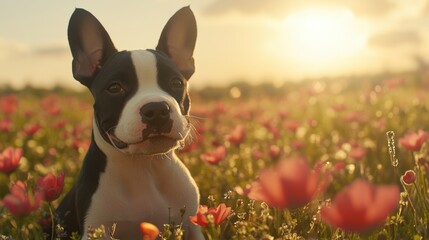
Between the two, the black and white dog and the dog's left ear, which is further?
the dog's left ear

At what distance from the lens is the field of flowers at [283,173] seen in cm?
198

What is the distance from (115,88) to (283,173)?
78.9 inches

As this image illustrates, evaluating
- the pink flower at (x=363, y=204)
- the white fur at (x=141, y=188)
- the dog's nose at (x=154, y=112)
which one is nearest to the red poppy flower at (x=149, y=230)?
the pink flower at (x=363, y=204)

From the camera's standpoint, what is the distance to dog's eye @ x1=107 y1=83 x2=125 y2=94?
3.77 meters

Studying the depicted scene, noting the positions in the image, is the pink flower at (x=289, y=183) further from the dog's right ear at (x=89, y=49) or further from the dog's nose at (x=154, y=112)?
the dog's right ear at (x=89, y=49)

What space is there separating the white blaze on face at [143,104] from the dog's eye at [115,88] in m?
0.11

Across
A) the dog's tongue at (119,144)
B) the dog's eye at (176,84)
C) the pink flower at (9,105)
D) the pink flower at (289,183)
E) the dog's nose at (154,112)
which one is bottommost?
the pink flower at (9,105)

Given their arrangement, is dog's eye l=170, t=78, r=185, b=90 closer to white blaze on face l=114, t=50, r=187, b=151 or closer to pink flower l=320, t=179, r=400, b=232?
white blaze on face l=114, t=50, r=187, b=151

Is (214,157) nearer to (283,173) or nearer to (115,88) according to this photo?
(115,88)

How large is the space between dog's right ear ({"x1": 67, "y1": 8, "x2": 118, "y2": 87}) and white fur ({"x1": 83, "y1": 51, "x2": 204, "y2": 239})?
0.42 metres

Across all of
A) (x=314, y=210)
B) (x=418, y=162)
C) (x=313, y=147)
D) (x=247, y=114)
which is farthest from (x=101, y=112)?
(x=247, y=114)

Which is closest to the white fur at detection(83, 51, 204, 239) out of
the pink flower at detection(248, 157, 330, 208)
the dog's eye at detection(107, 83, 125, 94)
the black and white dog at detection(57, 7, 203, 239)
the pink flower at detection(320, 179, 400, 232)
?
the black and white dog at detection(57, 7, 203, 239)

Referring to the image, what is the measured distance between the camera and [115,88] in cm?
379

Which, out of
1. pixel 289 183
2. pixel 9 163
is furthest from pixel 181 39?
pixel 289 183
